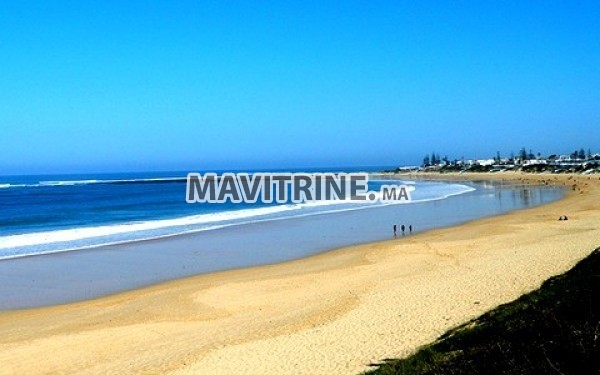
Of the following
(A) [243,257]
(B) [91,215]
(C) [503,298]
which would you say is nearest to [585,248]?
(C) [503,298]

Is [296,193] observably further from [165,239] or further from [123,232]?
[165,239]

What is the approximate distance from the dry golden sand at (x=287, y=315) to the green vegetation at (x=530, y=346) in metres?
1.60

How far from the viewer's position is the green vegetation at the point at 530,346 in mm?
4383

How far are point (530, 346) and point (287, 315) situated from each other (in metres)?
7.40

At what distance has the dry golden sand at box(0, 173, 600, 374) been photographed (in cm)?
930

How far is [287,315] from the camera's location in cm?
1198

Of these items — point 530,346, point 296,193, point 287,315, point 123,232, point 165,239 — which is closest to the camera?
point 530,346

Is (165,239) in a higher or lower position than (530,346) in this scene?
lower

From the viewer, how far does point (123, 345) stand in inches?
411

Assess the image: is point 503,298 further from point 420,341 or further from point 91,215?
point 91,215

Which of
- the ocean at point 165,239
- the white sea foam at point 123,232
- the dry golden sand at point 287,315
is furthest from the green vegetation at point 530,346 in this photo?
the white sea foam at point 123,232

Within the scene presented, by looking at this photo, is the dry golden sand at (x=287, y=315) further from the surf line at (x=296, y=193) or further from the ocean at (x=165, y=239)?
the surf line at (x=296, y=193)

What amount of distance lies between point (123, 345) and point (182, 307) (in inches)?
117

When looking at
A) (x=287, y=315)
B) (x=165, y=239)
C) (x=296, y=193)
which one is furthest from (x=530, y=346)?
(x=296, y=193)
